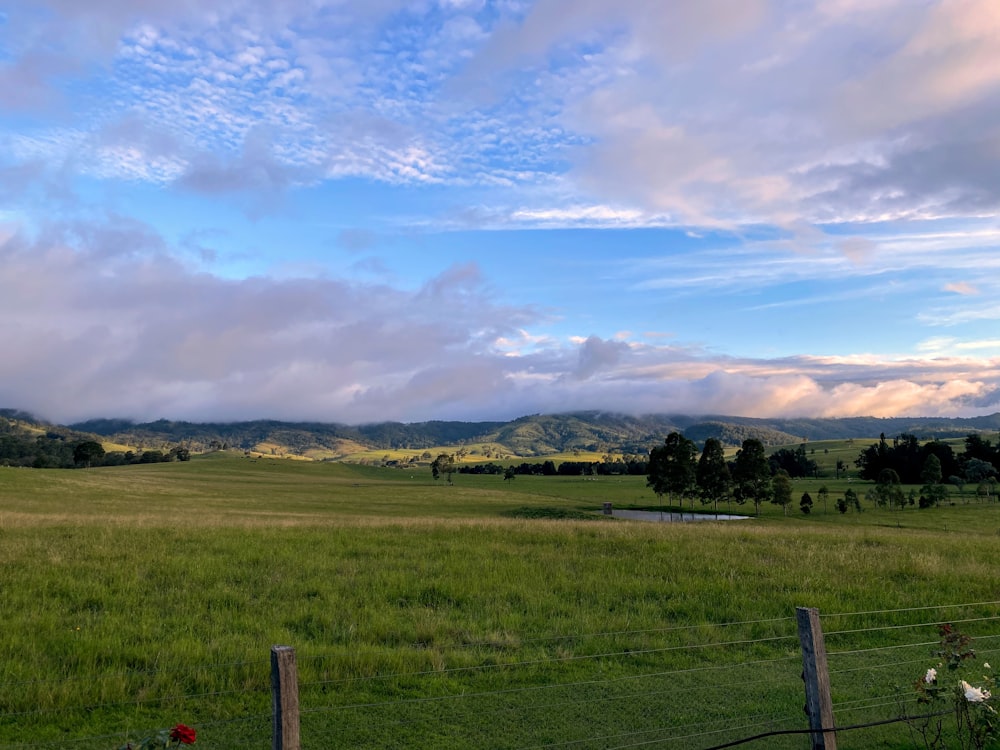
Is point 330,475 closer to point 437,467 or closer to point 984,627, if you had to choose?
point 437,467

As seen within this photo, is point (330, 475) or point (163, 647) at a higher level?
point (163, 647)

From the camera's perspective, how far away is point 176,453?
189125 mm

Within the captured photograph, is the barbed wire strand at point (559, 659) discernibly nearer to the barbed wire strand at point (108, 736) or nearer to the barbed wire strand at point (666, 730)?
the barbed wire strand at point (108, 736)

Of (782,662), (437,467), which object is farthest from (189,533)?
(437,467)

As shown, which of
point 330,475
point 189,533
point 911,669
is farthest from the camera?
point 330,475

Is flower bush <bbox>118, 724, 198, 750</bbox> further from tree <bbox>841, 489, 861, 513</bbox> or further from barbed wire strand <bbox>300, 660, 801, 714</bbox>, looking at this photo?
tree <bbox>841, 489, 861, 513</bbox>

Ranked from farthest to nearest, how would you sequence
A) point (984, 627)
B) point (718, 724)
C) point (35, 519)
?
1. point (35, 519)
2. point (984, 627)
3. point (718, 724)

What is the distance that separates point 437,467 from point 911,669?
141736 mm

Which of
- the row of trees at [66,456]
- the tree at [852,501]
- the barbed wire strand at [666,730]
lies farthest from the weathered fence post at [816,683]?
the row of trees at [66,456]

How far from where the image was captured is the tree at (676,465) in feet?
257

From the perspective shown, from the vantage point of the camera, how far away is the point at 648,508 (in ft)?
294

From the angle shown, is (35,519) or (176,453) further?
(176,453)

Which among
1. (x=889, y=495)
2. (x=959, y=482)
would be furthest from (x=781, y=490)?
(x=959, y=482)

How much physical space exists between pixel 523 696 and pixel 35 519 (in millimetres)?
26784
